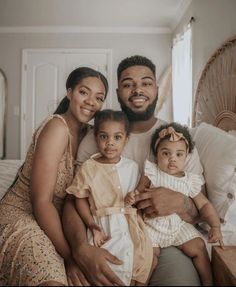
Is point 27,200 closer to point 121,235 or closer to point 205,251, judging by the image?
point 121,235

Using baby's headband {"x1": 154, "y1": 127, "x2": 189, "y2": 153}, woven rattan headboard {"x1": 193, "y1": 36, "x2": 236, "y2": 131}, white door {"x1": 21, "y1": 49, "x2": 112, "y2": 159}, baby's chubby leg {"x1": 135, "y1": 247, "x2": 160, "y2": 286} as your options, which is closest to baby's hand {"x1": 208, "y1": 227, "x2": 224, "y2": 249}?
baby's chubby leg {"x1": 135, "y1": 247, "x2": 160, "y2": 286}

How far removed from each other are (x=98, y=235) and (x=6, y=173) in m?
1.03

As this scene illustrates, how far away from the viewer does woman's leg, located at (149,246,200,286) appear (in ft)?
2.12

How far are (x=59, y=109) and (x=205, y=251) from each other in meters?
0.58

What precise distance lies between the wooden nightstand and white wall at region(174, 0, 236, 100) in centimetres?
95

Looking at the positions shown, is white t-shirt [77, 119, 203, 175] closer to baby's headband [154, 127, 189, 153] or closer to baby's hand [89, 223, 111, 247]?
baby's headband [154, 127, 189, 153]

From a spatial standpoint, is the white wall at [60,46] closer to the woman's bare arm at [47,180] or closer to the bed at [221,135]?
the bed at [221,135]

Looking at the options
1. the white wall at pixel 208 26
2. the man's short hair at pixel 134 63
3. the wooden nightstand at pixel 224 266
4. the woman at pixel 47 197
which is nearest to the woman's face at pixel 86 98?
the woman at pixel 47 197

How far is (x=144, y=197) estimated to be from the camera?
76 cm

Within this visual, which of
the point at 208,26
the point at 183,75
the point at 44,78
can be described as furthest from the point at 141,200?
the point at 44,78

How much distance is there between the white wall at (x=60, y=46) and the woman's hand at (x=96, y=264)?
650 millimetres

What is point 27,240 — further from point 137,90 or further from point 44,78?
point 44,78

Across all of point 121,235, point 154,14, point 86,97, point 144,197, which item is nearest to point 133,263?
point 121,235

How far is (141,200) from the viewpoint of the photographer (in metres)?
0.77
